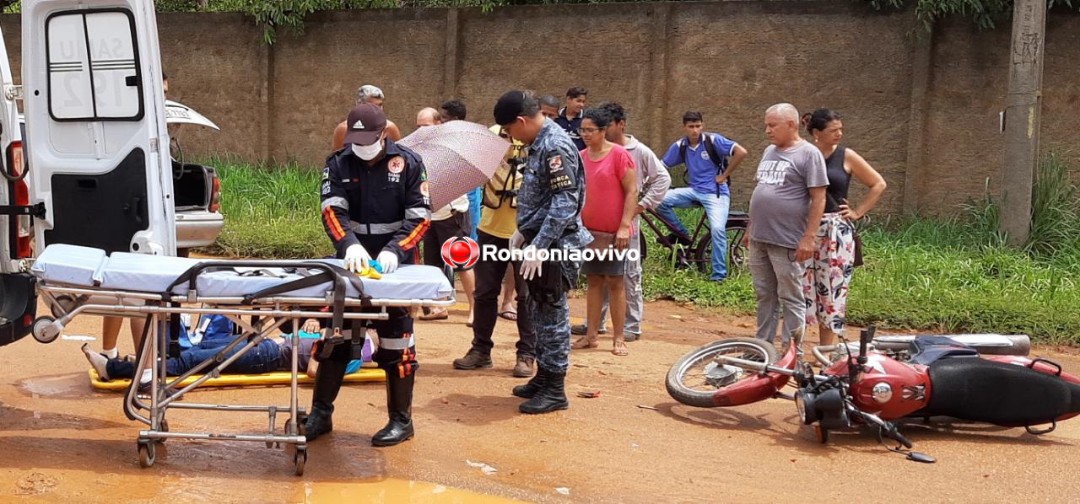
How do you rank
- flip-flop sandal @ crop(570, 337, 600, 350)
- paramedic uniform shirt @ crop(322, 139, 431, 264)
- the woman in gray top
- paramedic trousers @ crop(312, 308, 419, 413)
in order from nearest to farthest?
paramedic trousers @ crop(312, 308, 419, 413) < paramedic uniform shirt @ crop(322, 139, 431, 264) < the woman in gray top < flip-flop sandal @ crop(570, 337, 600, 350)

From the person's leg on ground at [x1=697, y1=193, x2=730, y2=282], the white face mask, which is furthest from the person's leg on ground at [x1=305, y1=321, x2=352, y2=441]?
the person's leg on ground at [x1=697, y1=193, x2=730, y2=282]

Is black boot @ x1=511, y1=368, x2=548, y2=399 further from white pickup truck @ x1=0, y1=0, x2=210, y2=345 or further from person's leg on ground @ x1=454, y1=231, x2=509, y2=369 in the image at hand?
white pickup truck @ x1=0, y1=0, x2=210, y2=345

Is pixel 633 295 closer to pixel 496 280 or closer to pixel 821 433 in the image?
pixel 496 280

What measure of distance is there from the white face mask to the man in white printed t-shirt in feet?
8.83

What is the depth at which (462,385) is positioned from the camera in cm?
707

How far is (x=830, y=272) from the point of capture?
24.3 ft

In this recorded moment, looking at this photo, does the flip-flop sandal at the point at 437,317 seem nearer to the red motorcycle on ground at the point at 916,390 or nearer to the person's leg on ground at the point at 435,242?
the person's leg on ground at the point at 435,242

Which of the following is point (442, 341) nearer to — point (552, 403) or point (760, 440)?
point (552, 403)

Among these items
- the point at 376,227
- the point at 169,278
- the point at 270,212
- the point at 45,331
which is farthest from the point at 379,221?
the point at 270,212

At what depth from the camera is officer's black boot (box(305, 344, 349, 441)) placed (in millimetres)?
5770

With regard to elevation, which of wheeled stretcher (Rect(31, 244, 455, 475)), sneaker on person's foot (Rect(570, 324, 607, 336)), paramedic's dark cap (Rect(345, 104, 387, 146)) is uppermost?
paramedic's dark cap (Rect(345, 104, 387, 146))

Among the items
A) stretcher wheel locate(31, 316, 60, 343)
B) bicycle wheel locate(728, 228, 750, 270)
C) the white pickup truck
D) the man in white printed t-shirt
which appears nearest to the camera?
stretcher wheel locate(31, 316, 60, 343)

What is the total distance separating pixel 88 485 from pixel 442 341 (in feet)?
11.5

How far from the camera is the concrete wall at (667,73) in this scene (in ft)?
38.9
